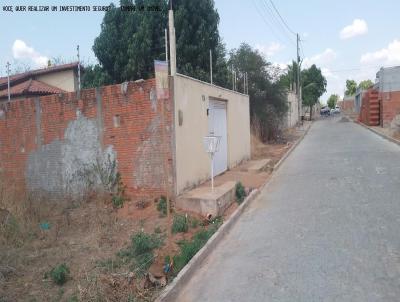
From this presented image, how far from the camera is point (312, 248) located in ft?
20.4

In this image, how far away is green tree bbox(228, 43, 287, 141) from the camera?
25109 millimetres

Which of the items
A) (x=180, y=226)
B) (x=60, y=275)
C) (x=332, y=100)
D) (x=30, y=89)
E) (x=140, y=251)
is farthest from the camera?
(x=332, y=100)

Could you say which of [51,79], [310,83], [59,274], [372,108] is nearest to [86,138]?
[59,274]

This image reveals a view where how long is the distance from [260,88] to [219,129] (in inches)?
510

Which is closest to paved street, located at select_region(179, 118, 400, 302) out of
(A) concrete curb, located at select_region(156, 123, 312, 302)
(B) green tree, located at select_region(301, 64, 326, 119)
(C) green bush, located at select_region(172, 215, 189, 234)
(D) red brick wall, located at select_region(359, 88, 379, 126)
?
(A) concrete curb, located at select_region(156, 123, 312, 302)

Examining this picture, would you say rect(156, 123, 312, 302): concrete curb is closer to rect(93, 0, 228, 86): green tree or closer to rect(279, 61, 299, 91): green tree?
rect(93, 0, 228, 86): green tree

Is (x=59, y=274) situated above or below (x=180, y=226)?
below

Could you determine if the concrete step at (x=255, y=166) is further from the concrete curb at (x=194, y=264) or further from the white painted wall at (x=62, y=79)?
the white painted wall at (x=62, y=79)

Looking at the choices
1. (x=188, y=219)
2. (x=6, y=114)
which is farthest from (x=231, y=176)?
(x=6, y=114)

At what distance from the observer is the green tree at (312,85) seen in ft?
199

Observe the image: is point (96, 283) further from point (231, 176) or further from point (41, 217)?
point (231, 176)

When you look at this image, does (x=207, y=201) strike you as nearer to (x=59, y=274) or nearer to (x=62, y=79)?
(x=59, y=274)

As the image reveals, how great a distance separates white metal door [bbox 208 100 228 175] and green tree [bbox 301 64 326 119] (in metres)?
48.9

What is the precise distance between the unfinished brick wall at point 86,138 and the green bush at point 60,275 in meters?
3.38
